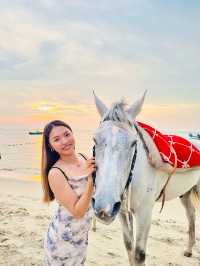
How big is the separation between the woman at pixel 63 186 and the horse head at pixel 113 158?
0.51 ft

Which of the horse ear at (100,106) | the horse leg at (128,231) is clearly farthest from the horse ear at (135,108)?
the horse leg at (128,231)

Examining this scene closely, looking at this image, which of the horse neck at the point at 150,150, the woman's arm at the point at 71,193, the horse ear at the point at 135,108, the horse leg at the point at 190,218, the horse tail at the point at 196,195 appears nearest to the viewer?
the woman's arm at the point at 71,193

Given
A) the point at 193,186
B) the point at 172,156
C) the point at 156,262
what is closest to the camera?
the point at 172,156

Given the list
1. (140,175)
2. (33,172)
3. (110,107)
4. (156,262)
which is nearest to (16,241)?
(156,262)

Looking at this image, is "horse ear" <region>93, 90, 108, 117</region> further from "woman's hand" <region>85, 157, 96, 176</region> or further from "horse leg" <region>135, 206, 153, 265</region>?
"horse leg" <region>135, 206, 153, 265</region>

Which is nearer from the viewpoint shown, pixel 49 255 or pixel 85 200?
pixel 85 200

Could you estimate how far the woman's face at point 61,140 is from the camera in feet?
7.88

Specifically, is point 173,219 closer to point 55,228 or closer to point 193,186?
point 193,186

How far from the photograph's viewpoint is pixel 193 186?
4922 millimetres

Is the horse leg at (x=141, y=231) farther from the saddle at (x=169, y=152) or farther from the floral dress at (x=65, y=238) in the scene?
the floral dress at (x=65, y=238)

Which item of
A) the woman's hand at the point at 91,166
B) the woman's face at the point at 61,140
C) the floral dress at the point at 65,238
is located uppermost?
the woman's face at the point at 61,140

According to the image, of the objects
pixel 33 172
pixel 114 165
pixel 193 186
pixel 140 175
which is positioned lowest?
pixel 33 172

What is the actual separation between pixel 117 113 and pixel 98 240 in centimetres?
310

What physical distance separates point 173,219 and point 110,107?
470 centimetres
